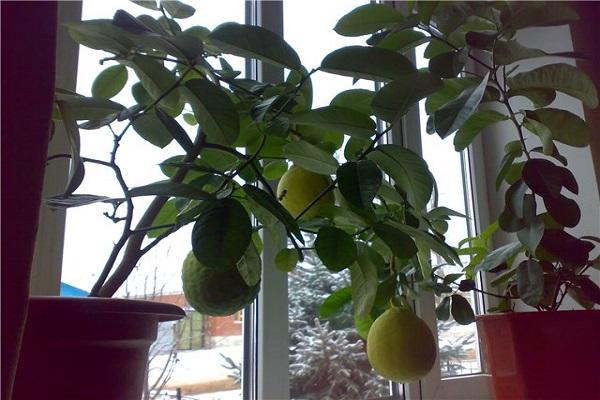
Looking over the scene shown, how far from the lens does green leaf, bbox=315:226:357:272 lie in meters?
0.51

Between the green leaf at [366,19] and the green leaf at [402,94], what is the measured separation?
7.7 inches

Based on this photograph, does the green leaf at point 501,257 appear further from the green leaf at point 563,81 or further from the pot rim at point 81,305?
the pot rim at point 81,305

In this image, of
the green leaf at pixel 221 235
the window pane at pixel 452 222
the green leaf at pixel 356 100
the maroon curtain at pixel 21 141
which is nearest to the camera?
the maroon curtain at pixel 21 141

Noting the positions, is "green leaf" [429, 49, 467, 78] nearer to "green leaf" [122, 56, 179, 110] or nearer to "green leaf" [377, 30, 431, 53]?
"green leaf" [377, 30, 431, 53]

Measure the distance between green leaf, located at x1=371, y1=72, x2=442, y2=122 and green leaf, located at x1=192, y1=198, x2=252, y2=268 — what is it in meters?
0.18

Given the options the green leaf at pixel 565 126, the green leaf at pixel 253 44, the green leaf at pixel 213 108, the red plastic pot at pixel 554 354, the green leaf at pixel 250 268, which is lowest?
the red plastic pot at pixel 554 354

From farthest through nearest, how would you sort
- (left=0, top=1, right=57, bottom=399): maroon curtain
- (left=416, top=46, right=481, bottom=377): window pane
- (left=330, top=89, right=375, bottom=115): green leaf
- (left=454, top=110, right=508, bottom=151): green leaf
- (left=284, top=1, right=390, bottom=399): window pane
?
(left=416, top=46, right=481, bottom=377): window pane, (left=284, top=1, right=390, bottom=399): window pane, (left=454, top=110, right=508, bottom=151): green leaf, (left=330, top=89, right=375, bottom=115): green leaf, (left=0, top=1, right=57, bottom=399): maroon curtain

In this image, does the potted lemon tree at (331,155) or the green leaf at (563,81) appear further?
the green leaf at (563,81)

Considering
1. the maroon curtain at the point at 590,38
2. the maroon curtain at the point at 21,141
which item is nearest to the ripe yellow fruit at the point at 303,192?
the maroon curtain at the point at 21,141

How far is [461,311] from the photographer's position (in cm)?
75

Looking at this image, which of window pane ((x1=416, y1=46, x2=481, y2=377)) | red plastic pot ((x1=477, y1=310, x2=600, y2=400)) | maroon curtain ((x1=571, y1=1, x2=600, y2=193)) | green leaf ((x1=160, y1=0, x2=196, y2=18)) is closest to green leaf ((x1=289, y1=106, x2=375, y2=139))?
green leaf ((x1=160, y1=0, x2=196, y2=18))

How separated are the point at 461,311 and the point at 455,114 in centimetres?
38

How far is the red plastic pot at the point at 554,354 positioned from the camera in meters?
0.62

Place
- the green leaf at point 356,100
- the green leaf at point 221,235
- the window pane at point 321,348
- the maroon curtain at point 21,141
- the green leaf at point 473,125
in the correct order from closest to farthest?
the maroon curtain at point 21,141 < the green leaf at point 221,235 < the green leaf at point 356,100 < the green leaf at point 473,125 < the window pane at point 321,348
